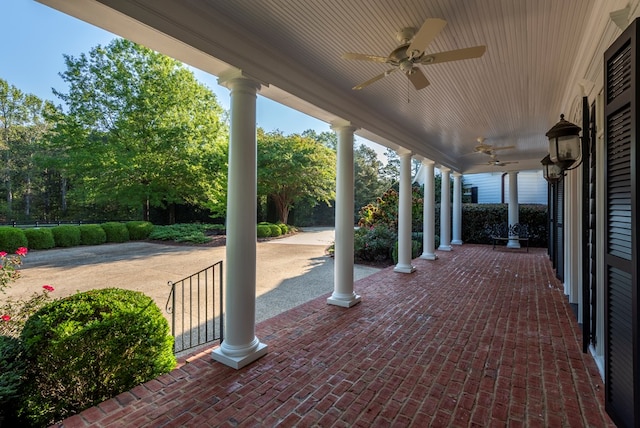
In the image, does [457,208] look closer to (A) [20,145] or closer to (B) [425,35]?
(B) [425,35]

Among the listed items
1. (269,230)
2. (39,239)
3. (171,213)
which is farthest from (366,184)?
(39,239)

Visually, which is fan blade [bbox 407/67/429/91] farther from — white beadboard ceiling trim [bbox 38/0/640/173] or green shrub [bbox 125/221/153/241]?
green shrub [bbox 125/221/153/241]

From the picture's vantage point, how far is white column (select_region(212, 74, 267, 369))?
297 centimetres

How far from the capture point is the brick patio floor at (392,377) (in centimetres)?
217

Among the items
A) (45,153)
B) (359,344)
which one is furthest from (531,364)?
(45,153)

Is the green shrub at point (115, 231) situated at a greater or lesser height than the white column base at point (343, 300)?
greater

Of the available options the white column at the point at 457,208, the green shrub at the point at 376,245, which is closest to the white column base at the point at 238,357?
the green shrub at the point at 376,245

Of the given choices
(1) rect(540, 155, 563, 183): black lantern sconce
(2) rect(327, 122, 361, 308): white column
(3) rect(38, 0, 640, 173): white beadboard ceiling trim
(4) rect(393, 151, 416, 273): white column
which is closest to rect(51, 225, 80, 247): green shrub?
(2) rect(327, 122, 361, 308): white column

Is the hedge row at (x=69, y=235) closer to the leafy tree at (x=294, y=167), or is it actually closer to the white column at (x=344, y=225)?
the leafy tree at (x=294, y=167)

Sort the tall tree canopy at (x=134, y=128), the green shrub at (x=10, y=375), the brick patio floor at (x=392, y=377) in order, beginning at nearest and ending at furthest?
the green shrub at (x=10, y=375), the brick patio floor at (x=392, y=377), the tall tree canopy at (x=134, y=128)

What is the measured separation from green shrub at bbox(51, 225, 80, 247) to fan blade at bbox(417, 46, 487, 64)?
1433cm

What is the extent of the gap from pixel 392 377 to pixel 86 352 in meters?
2.56

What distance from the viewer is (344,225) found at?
15.5 ft

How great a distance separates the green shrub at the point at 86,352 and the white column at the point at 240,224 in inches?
25.9
